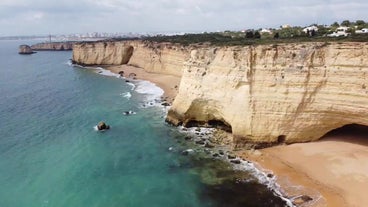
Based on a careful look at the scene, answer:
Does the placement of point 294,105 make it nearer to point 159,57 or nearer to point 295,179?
point 295,179

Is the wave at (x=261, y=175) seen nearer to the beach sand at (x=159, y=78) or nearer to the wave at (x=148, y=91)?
the wave at (x=148, y=91)

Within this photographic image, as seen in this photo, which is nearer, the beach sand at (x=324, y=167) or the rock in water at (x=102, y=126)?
the beach sand at (x=324, y=167)

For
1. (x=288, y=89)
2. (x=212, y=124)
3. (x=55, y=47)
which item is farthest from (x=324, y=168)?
(x=55, y=47)

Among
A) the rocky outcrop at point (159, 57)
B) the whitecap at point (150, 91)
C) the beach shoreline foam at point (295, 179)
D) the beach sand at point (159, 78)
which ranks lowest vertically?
the whitecap at point (150, 91)

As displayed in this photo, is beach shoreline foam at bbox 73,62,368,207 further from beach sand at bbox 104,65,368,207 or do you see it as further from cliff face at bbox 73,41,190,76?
cliff face at bbox 73,41,190,76

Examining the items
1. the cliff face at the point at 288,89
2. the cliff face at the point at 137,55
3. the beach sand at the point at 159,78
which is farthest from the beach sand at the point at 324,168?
the cliff face at the point at 137,55

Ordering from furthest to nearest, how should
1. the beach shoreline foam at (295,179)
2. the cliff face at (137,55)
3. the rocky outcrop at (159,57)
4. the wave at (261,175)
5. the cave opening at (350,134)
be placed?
1. the cliff face at (137,55)
2. the rocky outcrop at (159,57)
3. the cave opening at (350,134)
4. the wave at (261,175)
5. the beach shoreline foam at (295,179)

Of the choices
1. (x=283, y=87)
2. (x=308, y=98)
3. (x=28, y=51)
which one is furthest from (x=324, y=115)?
(x=28, y=51)
